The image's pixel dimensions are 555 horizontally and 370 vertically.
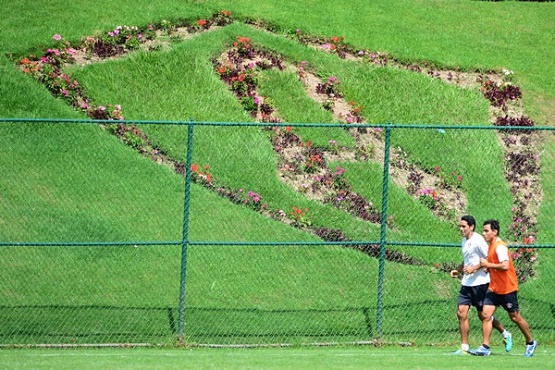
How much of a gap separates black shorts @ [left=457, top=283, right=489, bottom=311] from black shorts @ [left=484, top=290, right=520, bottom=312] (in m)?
0.06

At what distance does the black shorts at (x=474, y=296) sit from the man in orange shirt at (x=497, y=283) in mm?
52

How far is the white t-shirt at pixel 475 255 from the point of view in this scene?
10.8 metres

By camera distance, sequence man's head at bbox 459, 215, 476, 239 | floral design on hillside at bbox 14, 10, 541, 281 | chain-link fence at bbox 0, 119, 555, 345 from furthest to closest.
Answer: floral design on hillside at bbox 14, 10, 541, 281 → chain-link fence at bbox 0, 119, 555, 345 → man's head at bbox 459, 215, 476, 239

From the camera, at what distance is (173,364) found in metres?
10.4

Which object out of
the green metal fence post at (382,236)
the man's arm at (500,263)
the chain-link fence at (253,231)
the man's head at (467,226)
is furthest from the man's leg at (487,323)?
the green metal fence post at (382,236)

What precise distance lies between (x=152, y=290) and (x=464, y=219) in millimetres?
4614

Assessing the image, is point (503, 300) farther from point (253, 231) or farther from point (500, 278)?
point (253, 231)

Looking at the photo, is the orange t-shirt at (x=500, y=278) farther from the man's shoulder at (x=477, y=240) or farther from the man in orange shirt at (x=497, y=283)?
the man's shoulder at (x=477, y=240)

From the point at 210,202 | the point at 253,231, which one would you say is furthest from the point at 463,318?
the point at 210,202

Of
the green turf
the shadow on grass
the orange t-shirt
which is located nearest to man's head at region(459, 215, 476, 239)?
the orange t-shirt

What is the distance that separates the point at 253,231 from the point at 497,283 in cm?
437

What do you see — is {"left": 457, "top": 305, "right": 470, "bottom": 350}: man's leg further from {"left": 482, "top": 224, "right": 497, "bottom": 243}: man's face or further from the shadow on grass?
the shadow on grass

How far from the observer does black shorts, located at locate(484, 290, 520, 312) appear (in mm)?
10945

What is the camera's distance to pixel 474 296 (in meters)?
11.0
